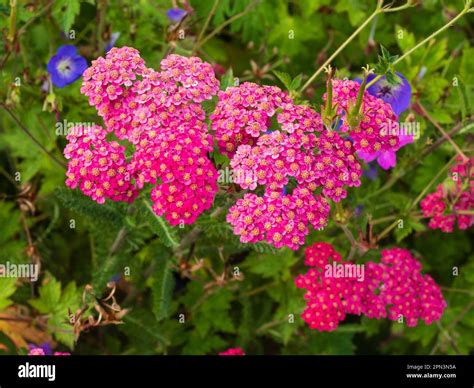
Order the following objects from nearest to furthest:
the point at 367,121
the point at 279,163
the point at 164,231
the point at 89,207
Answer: the point at 279,163 < the point at 367,121 < the point at 164,231 < the point at 89,207

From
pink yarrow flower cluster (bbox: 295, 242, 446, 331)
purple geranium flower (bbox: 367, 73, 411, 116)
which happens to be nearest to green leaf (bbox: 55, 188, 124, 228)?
pink yarrow flower cluster (bbox: 295, 242, 446, 331)

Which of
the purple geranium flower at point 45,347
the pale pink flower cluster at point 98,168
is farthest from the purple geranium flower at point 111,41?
the purple geranium flower at point 45,347

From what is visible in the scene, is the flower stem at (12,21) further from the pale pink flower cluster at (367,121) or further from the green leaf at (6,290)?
the pale pink flower cluster at (367,121)

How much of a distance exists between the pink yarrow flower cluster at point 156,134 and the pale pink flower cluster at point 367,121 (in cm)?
34

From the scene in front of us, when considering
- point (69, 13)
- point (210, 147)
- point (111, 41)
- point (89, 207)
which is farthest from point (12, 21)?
point (210, 147)

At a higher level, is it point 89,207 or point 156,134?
point 156,134

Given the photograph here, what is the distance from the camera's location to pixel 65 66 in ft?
8.50

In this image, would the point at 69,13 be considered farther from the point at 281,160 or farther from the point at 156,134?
the point at 281,160

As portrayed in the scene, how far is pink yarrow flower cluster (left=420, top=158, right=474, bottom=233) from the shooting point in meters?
2.31

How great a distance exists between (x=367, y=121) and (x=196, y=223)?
63 centimetres

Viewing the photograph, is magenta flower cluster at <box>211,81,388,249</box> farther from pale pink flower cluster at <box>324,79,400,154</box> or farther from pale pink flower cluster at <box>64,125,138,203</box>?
pale pink flower cluster at <box>64,125,138,203</box>

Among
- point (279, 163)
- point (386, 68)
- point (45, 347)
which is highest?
point (386, 68)

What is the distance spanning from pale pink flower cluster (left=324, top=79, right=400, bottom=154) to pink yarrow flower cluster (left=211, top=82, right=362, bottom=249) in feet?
0.15

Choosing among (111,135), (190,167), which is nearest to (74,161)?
(190,167)
